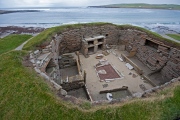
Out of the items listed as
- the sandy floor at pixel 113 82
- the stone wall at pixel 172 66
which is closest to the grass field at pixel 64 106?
the sandy floor at pixel 113 82

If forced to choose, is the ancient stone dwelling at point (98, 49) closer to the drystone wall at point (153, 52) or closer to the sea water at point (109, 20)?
the drystone wall at point (153, 52)

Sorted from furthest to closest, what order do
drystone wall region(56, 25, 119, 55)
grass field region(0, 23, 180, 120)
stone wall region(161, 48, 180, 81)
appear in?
drystone wall region(56, 25, 119, 55), stone wall region(161, 48, 180, 81), grass field region(0, 23, 180, 120)

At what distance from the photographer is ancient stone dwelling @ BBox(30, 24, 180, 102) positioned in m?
9.96

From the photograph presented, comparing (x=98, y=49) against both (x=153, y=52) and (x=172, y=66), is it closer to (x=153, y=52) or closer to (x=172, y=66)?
(x=153, y=52)

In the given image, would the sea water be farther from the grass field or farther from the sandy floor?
the grass field

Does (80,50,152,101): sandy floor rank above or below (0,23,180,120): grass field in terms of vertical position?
below

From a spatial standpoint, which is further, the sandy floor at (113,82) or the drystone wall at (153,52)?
the drystone wall at (153,52)

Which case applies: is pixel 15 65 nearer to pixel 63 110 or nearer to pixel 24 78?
pixel 24 78

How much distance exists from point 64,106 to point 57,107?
0.28 metres

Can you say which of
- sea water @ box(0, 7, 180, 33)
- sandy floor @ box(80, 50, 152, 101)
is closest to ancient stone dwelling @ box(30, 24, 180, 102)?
sandy floor @ box(80, 50, 152, 101)

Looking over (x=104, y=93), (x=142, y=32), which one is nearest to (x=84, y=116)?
(x=104, y=93)

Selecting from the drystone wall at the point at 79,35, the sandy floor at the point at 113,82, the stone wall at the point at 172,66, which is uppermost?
the drystone wall at the point at 79,35

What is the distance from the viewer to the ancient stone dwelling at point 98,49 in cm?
996

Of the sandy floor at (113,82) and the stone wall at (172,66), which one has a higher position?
the stone wall at (172,66)
